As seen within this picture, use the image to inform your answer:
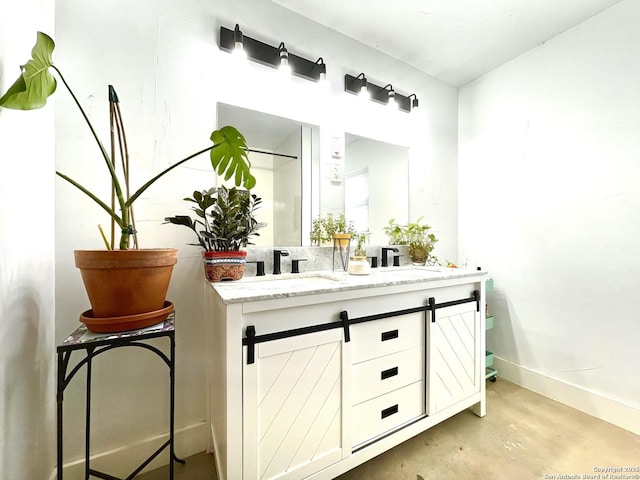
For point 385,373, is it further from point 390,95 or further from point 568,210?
point 390,95

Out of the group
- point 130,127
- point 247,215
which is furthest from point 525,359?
point 130,127

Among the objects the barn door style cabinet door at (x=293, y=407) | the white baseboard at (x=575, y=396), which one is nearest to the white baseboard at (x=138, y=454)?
the barn door style cabinet door at (x=293, y=407)

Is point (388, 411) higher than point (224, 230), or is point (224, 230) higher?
point (224, 230)

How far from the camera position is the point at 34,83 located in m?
0.68

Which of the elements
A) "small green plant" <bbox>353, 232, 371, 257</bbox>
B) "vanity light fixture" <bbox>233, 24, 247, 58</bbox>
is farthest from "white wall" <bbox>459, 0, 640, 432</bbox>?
"vanity light fixture" <bbox>233, 24, 247, 58</bbox>

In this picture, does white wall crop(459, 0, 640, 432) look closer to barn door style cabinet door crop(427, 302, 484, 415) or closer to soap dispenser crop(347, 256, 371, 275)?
barn door style cabinet door crop(427, 302, 484, 415)

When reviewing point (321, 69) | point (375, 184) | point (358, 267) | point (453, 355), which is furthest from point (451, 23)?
point (453, 355)

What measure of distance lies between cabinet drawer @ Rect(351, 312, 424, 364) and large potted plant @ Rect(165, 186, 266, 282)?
612 millimetres

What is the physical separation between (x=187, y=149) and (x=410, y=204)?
160 cm

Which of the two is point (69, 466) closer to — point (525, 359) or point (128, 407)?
point (128, 407)

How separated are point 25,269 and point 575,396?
2859 mm

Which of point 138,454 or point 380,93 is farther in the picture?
point 380,93

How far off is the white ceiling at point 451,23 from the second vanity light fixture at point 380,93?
28cm

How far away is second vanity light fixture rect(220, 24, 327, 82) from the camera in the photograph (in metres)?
1.40
